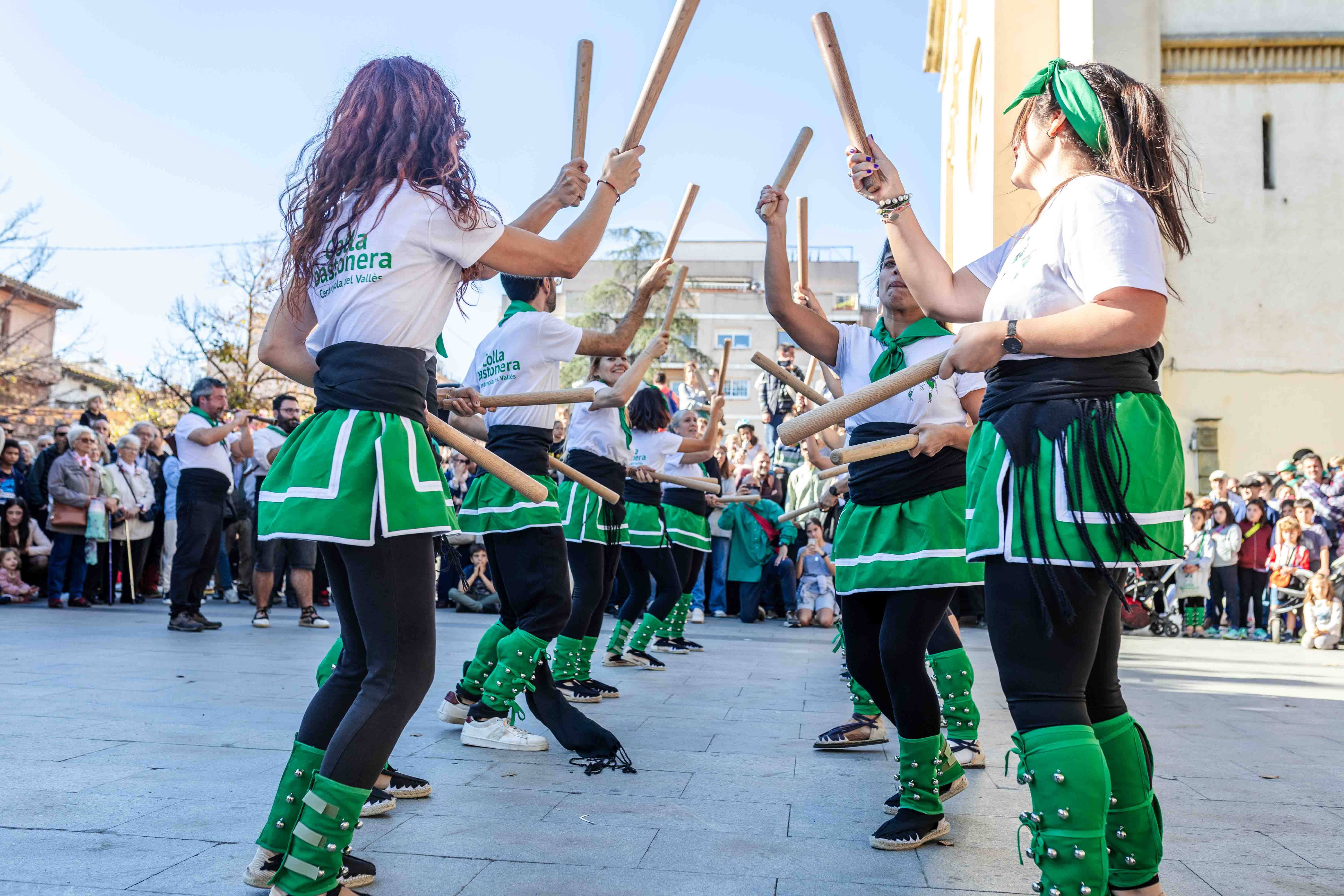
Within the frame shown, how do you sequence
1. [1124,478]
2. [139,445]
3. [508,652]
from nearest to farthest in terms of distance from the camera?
[1124,478], [508,652], [139,445]

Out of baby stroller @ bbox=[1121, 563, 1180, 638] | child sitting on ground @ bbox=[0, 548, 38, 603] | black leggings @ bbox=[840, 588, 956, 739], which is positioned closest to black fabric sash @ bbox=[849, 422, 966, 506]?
black leggings @ bbox=[840, 588, 956, 739]

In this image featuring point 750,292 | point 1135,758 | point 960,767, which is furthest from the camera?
point 750,292

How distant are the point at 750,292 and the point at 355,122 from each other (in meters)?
55.3

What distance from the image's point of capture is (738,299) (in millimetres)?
57719

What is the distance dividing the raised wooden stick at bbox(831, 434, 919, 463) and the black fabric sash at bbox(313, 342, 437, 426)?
1259 millimetres

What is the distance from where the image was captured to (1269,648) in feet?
38.4

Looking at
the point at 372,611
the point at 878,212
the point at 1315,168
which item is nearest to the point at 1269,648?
the point at 1315,168

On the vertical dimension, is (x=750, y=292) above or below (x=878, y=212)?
above

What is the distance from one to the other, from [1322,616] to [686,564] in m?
7.59

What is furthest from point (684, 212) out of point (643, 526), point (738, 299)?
point (738, 299)

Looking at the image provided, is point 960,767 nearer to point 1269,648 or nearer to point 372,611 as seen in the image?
point 372,611

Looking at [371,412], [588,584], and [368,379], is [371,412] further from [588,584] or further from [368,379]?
[588,584]

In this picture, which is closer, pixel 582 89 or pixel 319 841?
pixel 319 841

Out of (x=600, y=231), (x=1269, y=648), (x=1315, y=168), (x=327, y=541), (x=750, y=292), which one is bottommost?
(x=1269, y=648)
